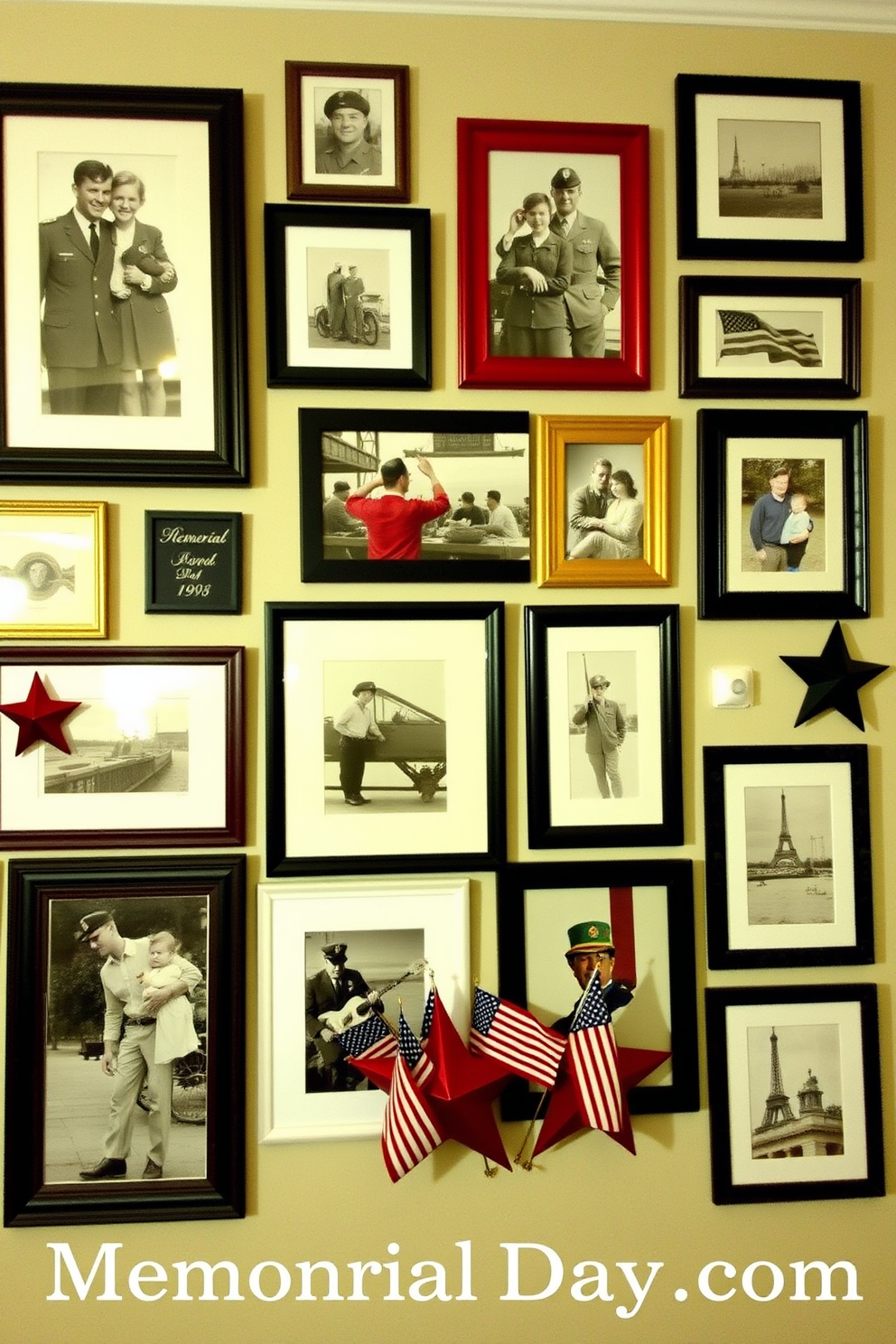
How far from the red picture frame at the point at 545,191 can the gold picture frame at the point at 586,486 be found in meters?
0.08

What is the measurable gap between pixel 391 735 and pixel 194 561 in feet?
1.56

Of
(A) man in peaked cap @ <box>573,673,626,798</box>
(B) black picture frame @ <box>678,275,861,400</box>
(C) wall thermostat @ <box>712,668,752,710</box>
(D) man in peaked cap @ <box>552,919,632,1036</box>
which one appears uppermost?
(B) black picture frame @ <box>678,275,861,400</box>

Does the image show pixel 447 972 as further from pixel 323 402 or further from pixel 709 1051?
pixel 323 402

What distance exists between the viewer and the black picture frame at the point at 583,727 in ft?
5.43

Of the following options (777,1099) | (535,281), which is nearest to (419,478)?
(535,281)

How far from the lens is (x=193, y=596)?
1.61 meters

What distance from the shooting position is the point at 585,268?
65.8 inches

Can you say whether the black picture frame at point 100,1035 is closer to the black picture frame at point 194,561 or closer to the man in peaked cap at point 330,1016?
the man in peaked cap at point 330,1016

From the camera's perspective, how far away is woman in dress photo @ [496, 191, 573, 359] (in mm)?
1663

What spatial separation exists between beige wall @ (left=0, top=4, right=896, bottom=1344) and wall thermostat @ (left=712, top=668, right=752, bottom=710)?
0.03 metres

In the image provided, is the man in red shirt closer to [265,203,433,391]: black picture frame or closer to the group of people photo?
[265,203,433,391]: black picture frame

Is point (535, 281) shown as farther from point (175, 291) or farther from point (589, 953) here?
point (589, 953)

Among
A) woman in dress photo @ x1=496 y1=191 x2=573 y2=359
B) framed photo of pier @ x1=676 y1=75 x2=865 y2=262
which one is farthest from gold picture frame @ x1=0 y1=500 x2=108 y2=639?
framed photo of pier @ x1=676 y1=75 x2=865 y2=262

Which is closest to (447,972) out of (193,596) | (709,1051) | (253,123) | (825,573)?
(709,1051)
